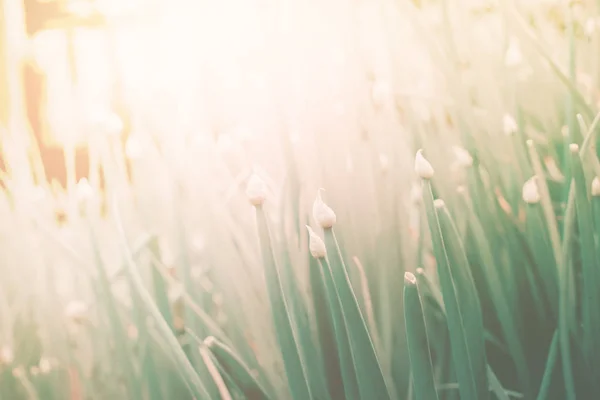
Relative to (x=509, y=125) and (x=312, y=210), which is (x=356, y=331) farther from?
(x=509, y=125)

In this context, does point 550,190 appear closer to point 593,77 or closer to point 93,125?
point 593,77

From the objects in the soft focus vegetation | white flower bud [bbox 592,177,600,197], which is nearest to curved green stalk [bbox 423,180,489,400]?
the soft focus vegetation

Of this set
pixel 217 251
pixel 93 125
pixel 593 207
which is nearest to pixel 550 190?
pixel 593 207

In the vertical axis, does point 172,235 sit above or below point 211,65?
below

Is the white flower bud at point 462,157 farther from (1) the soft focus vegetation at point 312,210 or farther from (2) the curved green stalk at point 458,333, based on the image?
(2) the curved green stalk at point 458,333

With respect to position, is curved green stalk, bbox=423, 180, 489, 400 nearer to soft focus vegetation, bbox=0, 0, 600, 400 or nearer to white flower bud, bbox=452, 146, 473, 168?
soft focus vegetation, bbox=0, 0, 600, 400

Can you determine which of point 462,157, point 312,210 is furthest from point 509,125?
point 312,210

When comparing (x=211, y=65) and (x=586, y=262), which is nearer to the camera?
(x=586, y=262)
